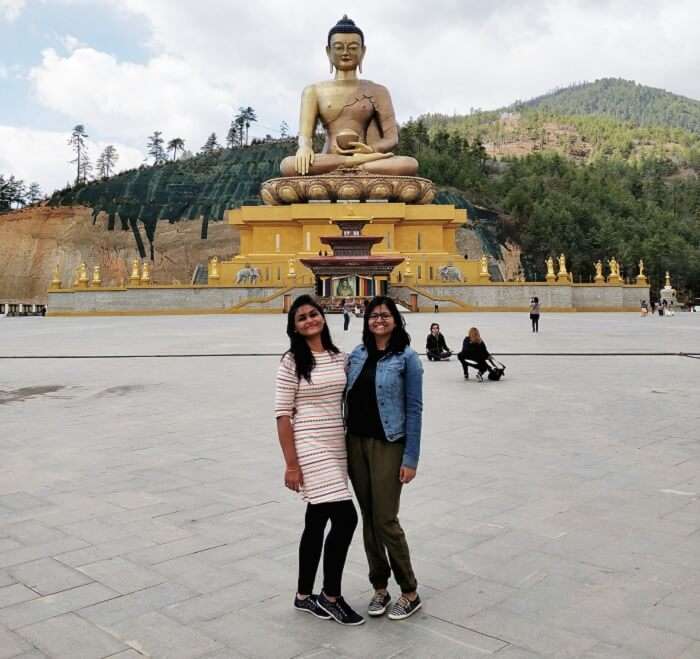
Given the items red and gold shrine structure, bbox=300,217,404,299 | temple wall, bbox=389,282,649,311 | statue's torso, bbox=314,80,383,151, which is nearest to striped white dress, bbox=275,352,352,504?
red and gold shrine structure, bbox=300,217,404,299

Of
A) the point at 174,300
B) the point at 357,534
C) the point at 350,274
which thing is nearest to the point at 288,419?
the point at 357,534

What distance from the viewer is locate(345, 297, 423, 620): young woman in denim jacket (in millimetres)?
2951

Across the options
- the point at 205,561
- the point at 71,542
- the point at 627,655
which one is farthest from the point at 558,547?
the point at 71,542

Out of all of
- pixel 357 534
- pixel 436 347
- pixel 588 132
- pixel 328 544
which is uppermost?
pixel 588 132

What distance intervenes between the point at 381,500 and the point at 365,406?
393 millimetres

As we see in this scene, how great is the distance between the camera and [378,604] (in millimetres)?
2953

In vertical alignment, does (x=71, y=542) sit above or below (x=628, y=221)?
below

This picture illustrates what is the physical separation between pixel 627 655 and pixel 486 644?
489mm

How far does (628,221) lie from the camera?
59969 mm

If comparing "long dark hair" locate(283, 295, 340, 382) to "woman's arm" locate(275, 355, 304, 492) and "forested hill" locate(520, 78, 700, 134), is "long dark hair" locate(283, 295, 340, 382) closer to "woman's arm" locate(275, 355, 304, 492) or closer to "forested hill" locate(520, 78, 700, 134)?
"woman's arm" locate(275, 355, 304, 492)

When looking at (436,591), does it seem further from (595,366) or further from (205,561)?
(595,366)

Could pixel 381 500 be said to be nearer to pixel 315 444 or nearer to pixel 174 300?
pixel 315 444

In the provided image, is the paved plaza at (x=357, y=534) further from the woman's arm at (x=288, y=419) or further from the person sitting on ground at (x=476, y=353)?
the person sitting on ground at (x=476, y=353)

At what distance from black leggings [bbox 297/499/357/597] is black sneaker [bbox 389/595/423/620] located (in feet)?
0.76
